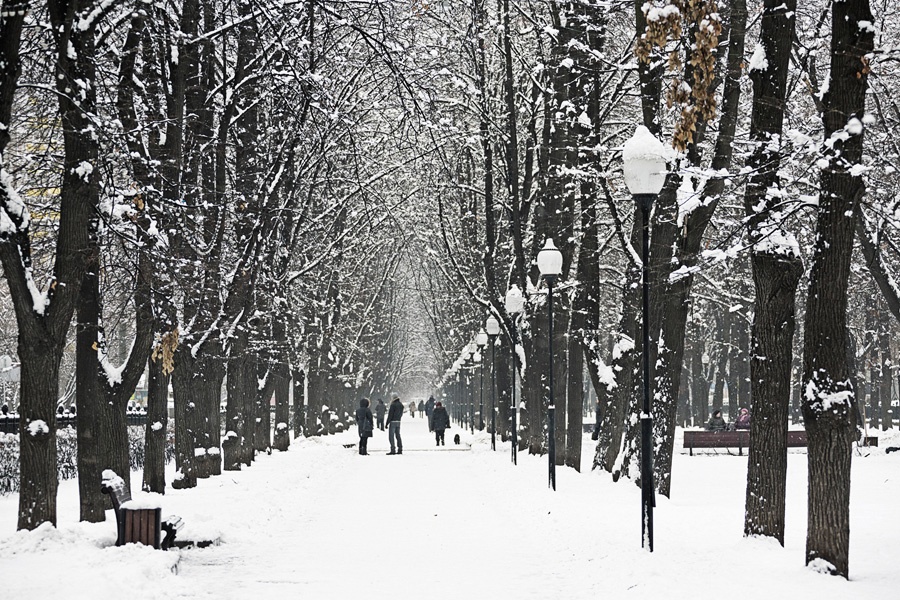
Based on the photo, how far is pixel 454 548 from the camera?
12242 mm

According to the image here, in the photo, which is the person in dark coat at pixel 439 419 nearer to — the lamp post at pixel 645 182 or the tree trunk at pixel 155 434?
the tree trunk at pixel 155 434

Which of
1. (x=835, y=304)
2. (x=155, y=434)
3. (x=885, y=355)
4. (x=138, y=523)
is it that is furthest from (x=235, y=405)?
(x=885, y=355)

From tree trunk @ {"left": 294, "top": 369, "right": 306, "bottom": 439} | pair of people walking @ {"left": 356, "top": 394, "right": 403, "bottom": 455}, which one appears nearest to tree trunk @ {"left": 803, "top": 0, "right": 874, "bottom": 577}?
pair of people walking @ {"left": 356, "top": 394, "right": 403, "bottom": 455}

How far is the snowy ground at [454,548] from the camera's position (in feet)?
28.8

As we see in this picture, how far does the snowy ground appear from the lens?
8.78 m

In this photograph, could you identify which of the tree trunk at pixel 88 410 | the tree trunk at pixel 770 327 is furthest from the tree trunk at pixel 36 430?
the tree trunk at pixel 770 327

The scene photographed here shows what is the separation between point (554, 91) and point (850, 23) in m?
14.7

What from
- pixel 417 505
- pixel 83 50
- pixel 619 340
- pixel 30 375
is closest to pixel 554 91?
pixel 619 340

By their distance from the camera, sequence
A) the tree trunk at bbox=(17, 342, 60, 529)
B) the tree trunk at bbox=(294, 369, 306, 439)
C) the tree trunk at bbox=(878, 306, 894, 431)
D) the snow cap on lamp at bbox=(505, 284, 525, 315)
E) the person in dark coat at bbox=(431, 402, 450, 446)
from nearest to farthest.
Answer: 1. the tree trunk at bbox=(17, 342, 60, 529)
2. the snow cap on lamp at bbox=(505, 284, 525, 315)
3. the tree trunk at bbox=(878, 306, 894, 431)
4. the tree trunk at bbox=(294, 369, 306, 439)
5. the person in dark coat at bbox=(431, 402, 450, 446)

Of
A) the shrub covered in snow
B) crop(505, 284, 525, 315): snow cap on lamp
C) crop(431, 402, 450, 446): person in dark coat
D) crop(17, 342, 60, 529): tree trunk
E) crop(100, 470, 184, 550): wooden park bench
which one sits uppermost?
crop(505, 284, 525, 315): snow cap on lamp

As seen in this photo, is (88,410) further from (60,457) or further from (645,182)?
(60,457)

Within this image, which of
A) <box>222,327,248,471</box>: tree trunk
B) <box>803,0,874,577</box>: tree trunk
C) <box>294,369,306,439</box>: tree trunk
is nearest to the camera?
<box>803,0,874,577</box>: tree trunk

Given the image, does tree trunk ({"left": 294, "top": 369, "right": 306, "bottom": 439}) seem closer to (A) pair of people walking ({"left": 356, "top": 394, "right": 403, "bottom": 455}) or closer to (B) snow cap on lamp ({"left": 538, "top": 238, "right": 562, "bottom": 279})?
(A) pair of people walking ({"left": 356, "top": 394, "right": 403, "bottom": 455})

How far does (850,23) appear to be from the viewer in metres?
8.81
